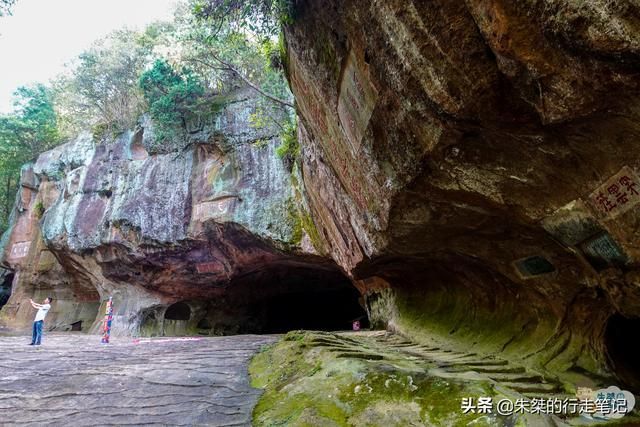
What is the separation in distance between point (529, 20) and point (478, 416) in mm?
2922

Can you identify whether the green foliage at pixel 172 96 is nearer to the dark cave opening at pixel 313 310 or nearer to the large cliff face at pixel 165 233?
the large cliff face at pixel 165 233

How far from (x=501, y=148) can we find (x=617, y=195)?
1014 mm

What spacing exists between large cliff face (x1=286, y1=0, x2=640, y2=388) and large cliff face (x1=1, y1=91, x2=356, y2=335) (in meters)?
6.95

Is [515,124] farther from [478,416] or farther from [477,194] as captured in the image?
[478,416]

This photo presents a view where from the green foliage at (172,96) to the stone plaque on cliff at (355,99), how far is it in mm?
11932

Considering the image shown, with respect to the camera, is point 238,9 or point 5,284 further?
point 5,284

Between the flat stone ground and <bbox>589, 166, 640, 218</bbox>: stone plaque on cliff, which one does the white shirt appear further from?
<bbox>589, 166, 640, 218</bbox>: stone plaque on cliff

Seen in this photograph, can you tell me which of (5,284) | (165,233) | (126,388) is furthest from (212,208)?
(5,284)

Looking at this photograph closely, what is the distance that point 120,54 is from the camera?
754 inches

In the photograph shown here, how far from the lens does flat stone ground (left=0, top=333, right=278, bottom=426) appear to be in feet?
13.6

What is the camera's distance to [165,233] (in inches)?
567

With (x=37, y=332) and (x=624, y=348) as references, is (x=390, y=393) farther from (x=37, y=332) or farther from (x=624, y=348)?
(x=37, y=332)

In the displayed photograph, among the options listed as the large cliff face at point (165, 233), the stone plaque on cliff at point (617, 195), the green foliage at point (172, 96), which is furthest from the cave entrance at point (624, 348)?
A: the green foliage at point (172, 96)

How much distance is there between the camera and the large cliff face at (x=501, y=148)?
8.32ft
